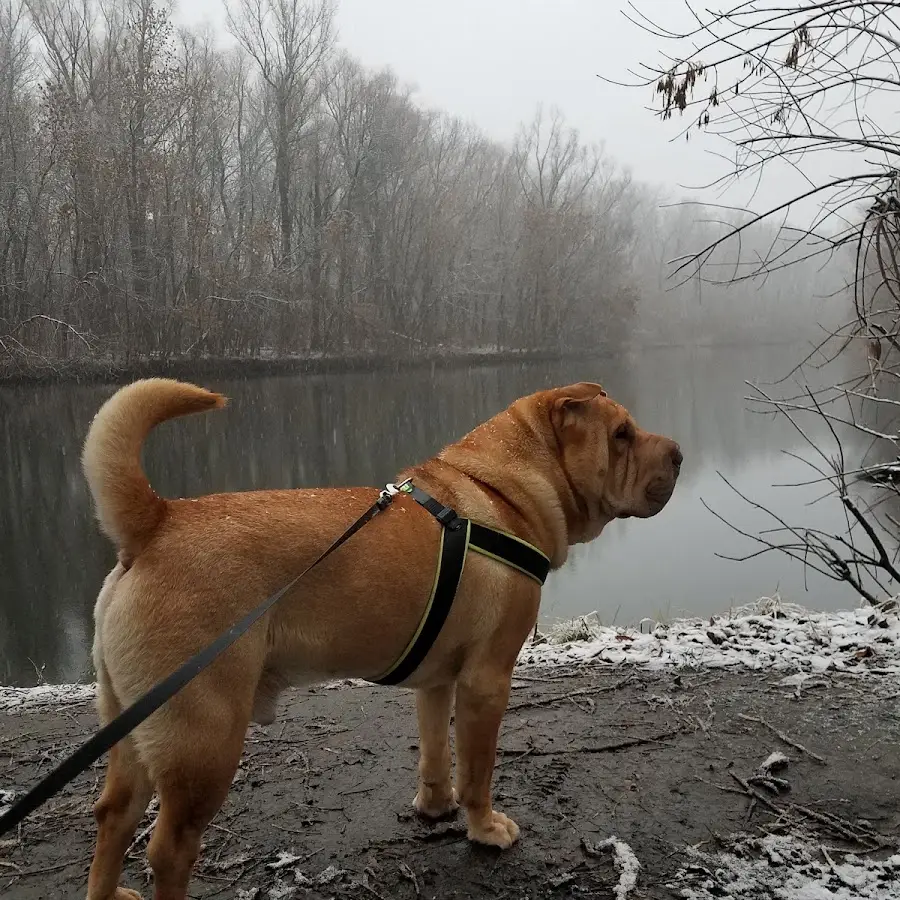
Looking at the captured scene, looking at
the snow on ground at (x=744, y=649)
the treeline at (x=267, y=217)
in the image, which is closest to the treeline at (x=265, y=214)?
the treeline at (x=267, y=217)

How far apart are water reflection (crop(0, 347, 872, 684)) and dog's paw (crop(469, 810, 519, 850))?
5.60 m

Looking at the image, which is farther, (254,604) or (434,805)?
(434,805)

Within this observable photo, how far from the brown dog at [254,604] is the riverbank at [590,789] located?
13.1 inches

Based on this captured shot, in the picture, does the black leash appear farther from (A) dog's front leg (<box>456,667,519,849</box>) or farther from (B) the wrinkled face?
(B) the wrinkled face

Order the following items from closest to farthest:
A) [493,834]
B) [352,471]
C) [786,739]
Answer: [493,834] < [786,739] < [352,471]

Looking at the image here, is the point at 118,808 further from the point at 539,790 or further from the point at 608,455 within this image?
the point at 608,455

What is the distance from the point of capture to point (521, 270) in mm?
41969

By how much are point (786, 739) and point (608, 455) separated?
189cm

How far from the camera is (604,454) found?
321 centimetres

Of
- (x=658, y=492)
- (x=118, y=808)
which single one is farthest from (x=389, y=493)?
(x=118, y=808)

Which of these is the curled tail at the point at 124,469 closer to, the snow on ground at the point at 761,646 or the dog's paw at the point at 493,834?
the dog's paw at the point at 493,834

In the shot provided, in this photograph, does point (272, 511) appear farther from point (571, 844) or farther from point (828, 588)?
point (828, 588)

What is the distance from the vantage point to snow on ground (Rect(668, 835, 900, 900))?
2680 mm

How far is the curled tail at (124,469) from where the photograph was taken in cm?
232
